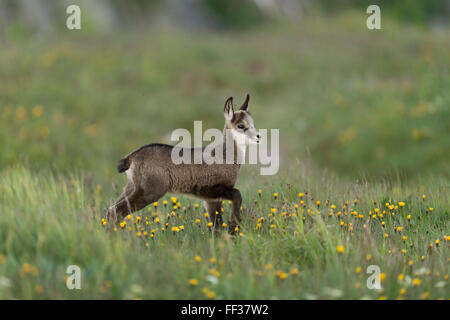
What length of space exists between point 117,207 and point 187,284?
4.87 ft

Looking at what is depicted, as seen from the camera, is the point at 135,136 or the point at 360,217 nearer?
the point at 360,217

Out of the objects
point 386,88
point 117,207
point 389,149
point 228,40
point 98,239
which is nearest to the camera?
point 98,239

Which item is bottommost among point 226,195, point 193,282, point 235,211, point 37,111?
point 193,282

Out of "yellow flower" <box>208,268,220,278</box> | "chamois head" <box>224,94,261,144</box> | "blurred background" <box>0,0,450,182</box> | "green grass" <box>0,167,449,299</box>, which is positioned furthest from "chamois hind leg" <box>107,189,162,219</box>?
"blurred background" <box>0,0,450,182</box>

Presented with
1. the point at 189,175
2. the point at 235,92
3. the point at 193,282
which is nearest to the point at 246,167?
the point at 189,175

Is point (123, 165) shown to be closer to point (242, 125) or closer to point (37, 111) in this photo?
point (242, 125)

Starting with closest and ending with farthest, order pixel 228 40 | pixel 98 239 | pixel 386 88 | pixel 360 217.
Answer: pixel 98 239 < pixel 360 217 < pixel 386 88 < pixel 228 40

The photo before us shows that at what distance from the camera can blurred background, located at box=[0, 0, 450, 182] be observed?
39.1 feet

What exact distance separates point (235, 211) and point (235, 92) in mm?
11727

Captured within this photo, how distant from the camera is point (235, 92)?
17.0 metres

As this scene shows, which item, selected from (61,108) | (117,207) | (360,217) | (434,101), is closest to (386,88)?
(434,101)

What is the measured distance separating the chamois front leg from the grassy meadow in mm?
116

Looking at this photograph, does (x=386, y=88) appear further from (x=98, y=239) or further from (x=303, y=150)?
(x=98, y=239)

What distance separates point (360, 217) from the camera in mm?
5863
